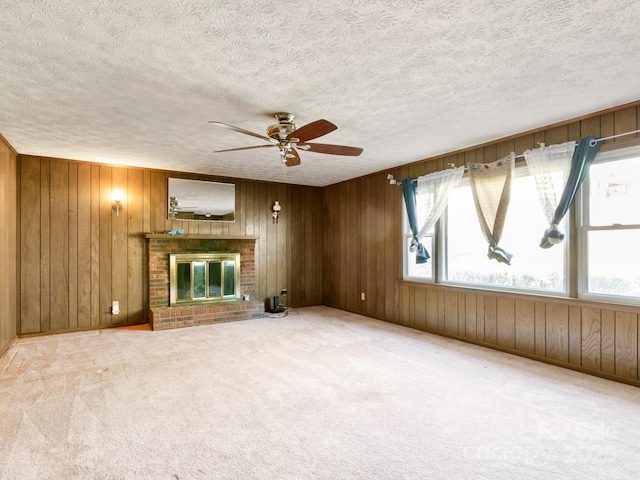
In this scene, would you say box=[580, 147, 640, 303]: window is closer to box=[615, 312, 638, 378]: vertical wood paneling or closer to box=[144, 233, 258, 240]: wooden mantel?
box=[615, 312, 638, 378]: vertical wood paneling

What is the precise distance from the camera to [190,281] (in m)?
5.62

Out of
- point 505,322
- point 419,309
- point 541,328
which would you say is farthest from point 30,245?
point 541,328

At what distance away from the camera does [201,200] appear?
5.86 meters

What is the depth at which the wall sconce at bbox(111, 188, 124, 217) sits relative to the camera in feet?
16.9

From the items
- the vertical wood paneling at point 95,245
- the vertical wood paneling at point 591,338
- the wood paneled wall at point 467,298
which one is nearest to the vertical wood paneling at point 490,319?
the wood paneled wall at point 467,298

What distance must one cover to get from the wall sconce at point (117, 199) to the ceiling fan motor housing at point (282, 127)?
3.16 metres

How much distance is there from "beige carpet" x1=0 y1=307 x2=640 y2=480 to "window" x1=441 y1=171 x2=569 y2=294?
33.5 inches

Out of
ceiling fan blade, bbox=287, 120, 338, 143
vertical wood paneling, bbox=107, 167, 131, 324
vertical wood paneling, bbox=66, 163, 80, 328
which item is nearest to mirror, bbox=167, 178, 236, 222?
vertical wood paneling, bbox=107, 167, 131, 324

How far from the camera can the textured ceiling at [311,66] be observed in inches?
69.9

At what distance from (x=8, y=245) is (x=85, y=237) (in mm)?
950

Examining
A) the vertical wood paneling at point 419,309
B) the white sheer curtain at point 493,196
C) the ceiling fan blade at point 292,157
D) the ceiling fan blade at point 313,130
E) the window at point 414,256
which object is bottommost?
the vertical wood paneling at point 419,309

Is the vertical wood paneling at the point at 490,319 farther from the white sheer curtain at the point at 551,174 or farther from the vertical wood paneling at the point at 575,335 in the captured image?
the white sheer curtain at the point at 551,174

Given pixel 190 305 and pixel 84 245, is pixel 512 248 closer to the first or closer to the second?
pixel 190 305

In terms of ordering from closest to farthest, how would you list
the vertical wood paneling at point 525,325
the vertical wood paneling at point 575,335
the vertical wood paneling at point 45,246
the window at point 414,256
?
1. the vertical wood paneling at point 575,335
2. the vertical wood paneling at point 525,325
3. the vertical wood paneling at point 45,246
4. the window at point 414,256
